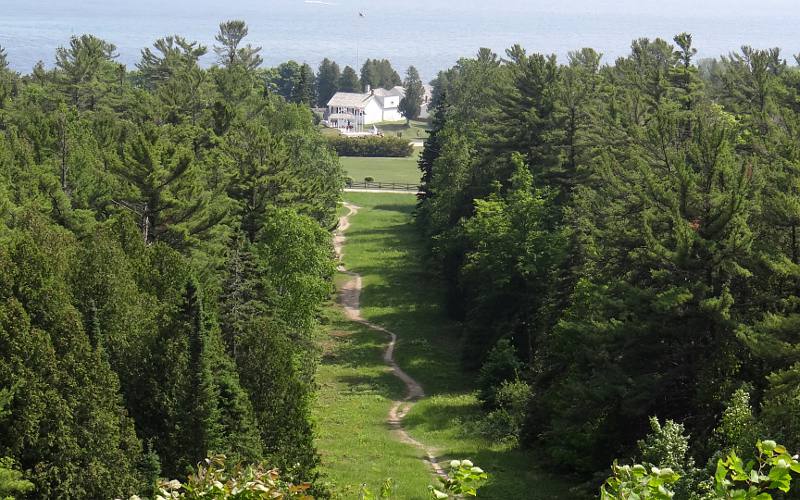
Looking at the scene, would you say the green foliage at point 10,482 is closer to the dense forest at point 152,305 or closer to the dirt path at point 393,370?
the dense forest at point 152,305

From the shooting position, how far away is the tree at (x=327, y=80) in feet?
566

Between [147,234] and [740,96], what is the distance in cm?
3475

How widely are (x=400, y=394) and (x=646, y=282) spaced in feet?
59.7

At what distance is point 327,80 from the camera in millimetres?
172375

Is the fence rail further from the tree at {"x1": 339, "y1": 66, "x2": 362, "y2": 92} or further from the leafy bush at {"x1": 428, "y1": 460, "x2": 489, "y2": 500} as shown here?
the leafy bush at {"x1": 428, "y1": 460, "x2": 489, "y2": 500}

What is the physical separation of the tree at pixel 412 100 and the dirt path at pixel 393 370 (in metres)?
78.6

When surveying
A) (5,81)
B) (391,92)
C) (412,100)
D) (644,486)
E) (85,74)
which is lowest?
(644,486)

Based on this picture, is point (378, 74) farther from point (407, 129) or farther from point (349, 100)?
point (407, 129)

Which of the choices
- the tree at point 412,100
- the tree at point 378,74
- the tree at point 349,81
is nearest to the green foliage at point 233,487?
the tree at point 412,100

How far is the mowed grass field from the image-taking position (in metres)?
32.0

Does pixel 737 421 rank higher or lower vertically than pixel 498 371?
higher

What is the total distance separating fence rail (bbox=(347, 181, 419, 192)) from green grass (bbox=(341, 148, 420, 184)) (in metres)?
1.65

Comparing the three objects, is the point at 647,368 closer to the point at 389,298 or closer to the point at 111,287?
the point at 111,287

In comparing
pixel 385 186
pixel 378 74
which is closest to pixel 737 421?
pixel 385 186
